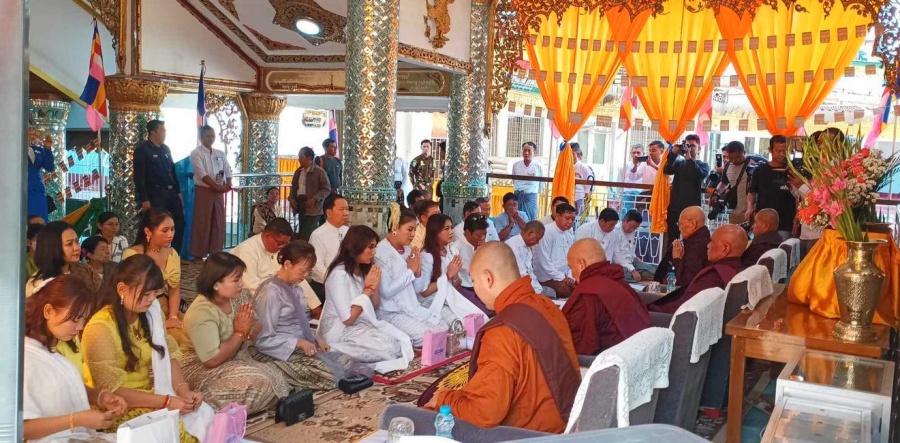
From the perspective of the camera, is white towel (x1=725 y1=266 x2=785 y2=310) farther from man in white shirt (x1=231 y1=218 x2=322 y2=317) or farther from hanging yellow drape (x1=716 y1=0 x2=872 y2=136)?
hanging yellow drape (x1=716 y1=0 x2=872 y2=136)

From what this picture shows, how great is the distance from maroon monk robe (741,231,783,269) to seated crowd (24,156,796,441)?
0.5 inches

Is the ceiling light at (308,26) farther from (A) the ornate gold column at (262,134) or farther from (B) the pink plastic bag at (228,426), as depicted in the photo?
(B) the pink plastic bag at (228,426)

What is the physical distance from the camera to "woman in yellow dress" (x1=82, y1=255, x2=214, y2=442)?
11.3 feet

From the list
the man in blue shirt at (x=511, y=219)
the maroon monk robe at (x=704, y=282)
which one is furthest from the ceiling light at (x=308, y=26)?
the maroon monk robe at (x=704, y=282)

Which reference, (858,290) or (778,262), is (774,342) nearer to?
(858,290)

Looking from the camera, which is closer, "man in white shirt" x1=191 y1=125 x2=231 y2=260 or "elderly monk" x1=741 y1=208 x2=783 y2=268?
"elderly monk" x1=741 y1=208 x2=783 y2=268

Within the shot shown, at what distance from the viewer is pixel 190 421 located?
3.66 metres

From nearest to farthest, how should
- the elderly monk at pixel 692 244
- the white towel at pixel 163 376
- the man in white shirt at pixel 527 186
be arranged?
the white towel at pixel 163 376 → the elderly monk at pixel 692 244 → the man in white shirt at pixel 527 186

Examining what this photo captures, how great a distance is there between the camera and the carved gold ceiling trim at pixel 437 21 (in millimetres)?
8508

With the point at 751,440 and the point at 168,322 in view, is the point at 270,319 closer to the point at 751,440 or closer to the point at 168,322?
the point at 168,322

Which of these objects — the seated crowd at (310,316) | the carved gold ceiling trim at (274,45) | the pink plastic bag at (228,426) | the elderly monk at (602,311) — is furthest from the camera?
the carved gold ceiling trim at (274,45)

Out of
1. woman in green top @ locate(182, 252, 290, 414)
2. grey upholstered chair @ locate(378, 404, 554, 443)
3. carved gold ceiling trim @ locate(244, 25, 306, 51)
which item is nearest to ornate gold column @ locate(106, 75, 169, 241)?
carved gold ceiling trim @ locate(244, 25, 306, 51)

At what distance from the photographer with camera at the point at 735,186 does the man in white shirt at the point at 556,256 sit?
1800mm

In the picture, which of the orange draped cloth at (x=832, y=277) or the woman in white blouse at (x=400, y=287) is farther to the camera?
the woman in white blouse at (x=400, y=287)
